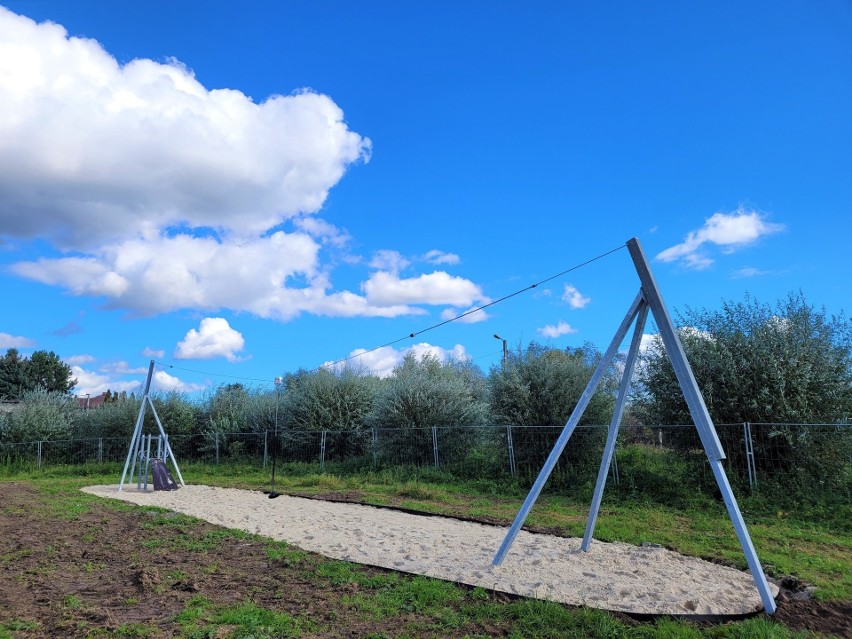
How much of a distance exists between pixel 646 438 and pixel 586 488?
96.5 inches

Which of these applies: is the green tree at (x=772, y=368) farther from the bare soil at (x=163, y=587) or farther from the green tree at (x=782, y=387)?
the bare soil at (x=163, y=587)

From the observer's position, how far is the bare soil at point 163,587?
4.44 metres

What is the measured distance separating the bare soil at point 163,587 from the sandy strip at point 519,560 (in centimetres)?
39

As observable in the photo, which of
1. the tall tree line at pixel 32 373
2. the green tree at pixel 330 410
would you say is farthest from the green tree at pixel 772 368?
the tall tree line at pixel 32 373

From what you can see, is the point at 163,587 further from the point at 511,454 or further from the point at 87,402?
the point at 87,402

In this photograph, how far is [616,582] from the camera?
17.8 feet

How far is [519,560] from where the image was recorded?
6.30m

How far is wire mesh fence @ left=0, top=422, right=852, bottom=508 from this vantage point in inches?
431

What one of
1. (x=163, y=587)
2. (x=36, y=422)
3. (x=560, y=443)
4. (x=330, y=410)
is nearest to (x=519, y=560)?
(x=560, y=443)

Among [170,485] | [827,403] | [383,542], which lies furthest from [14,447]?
[827,403]

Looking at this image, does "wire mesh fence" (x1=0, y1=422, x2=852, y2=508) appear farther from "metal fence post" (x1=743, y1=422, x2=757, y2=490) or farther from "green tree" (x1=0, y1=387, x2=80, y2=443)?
"green tree" (x1=0, y1=387, x2=80, y2=443)

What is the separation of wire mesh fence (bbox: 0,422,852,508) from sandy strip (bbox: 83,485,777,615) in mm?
4011

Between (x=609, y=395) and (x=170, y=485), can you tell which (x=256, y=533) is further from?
(x=609, y=395)

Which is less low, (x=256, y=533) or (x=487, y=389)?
(x=487, y=389)
